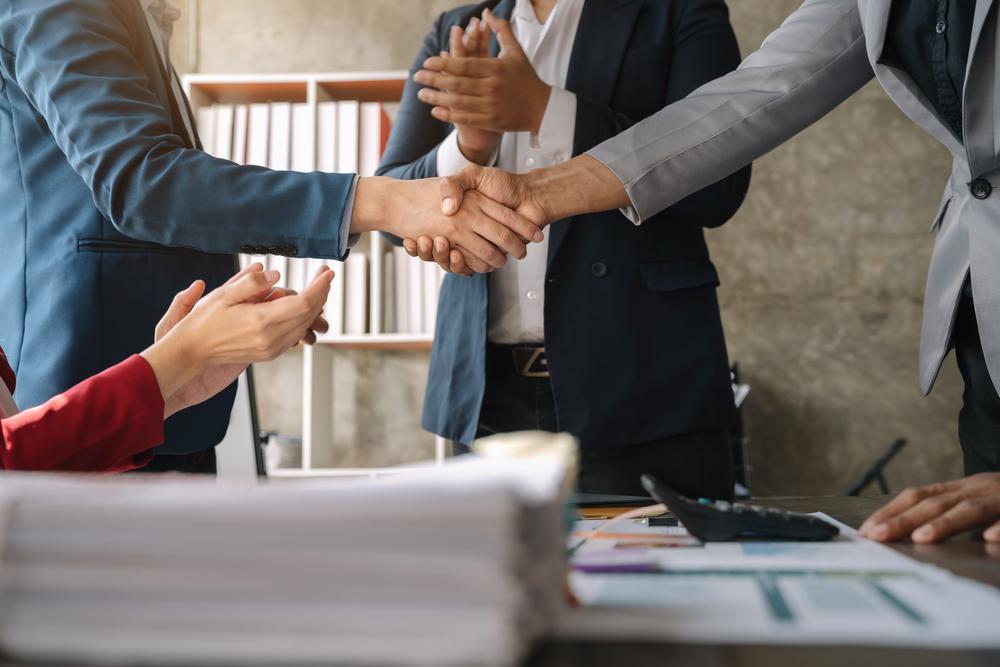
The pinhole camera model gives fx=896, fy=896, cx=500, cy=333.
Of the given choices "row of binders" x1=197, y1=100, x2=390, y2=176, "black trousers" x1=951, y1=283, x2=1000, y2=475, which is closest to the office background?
"row of binders" x1=197, y1=100, x2=390, y2=176

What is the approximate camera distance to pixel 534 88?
140 centimetres

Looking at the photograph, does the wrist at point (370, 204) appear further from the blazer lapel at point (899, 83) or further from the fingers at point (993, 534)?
the fingers at point (993, 534)

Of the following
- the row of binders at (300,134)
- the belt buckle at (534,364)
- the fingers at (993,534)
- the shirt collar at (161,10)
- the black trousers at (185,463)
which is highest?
the row of binders at (300,134)

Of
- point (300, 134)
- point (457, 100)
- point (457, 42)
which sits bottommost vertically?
point (457, 100)

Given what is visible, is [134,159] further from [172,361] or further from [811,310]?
[811,310]

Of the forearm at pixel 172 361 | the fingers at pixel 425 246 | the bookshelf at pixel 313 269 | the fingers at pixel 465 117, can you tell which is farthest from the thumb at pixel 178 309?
the bookshelf at pixel 313 269

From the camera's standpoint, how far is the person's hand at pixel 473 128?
4.80 feet

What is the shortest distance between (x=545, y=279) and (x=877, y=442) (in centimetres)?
261

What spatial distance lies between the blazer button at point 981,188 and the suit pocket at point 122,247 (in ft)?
3.72

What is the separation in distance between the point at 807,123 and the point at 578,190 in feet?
1.31

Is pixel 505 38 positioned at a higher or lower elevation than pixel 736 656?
higher

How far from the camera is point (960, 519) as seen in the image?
2.57ft

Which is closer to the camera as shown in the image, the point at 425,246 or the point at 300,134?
the point at 425,246

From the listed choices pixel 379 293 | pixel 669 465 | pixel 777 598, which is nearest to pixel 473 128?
pixel 669 465
